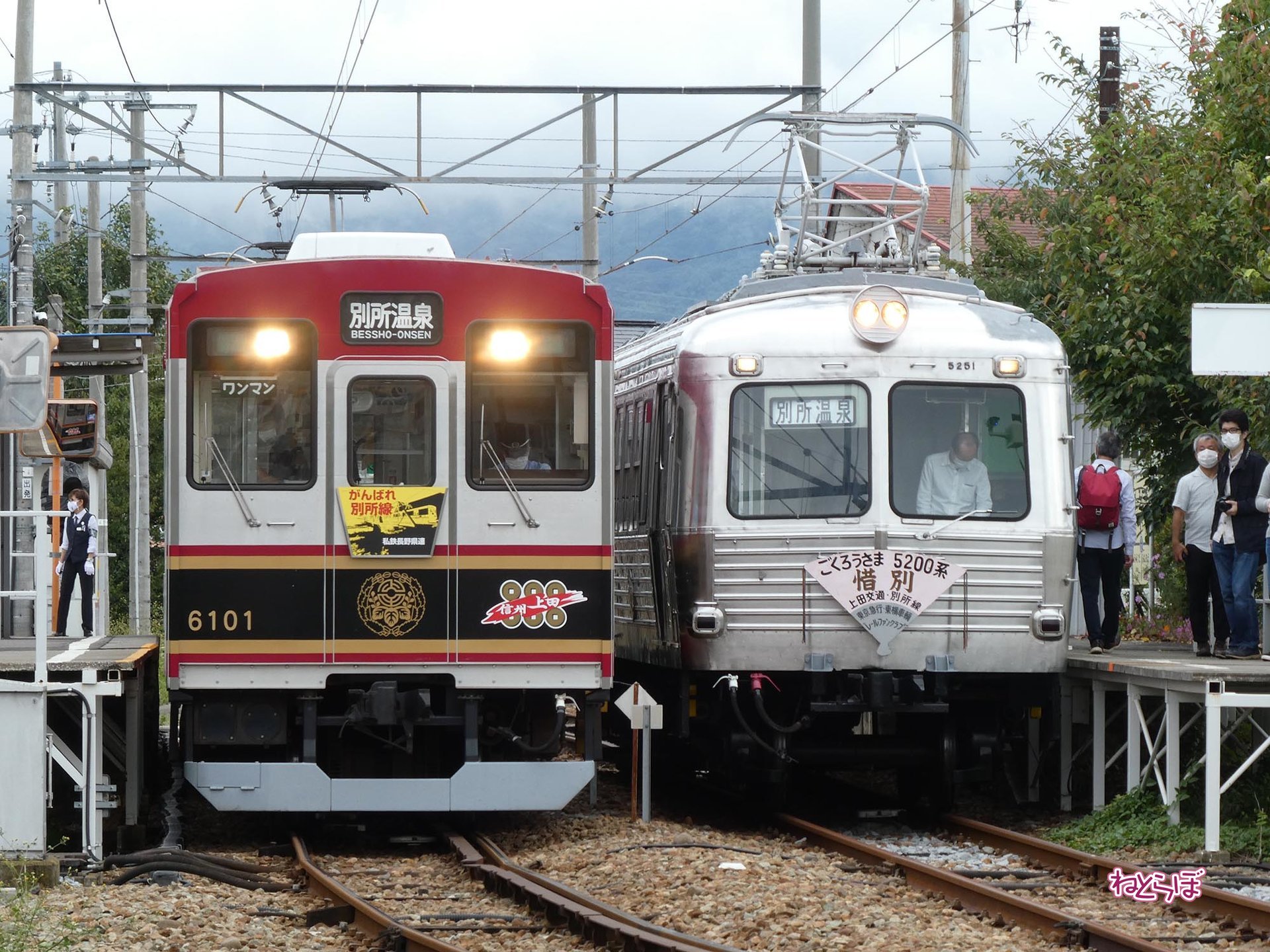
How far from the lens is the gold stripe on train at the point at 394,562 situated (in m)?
11.0

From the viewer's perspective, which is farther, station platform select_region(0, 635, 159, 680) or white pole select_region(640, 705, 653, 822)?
white pole select_region(640, 705, 653, 822)

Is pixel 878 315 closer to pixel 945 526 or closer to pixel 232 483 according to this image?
pixel 945 526

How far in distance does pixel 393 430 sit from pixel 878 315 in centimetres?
313

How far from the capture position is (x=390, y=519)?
36.5 feet

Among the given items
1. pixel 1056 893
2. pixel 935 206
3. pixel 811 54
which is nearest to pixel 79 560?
pixel 811 54

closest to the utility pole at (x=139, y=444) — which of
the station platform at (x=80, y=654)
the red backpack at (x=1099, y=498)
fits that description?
the station platform at (x=80, y=654)

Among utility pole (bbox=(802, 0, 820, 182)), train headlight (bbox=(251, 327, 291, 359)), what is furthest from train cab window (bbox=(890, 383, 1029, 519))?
utility pole (bbox=(802, 0, 820, 182))

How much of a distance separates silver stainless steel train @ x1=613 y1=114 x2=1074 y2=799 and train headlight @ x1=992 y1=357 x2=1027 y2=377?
1 cm

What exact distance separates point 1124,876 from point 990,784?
5.42 m

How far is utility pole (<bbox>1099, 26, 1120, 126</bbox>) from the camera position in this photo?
23.1 metres

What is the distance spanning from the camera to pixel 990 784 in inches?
588

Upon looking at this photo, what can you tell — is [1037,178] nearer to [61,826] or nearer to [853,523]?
[853,523]

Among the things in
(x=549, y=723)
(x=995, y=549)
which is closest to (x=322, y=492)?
(x=549, y=723)

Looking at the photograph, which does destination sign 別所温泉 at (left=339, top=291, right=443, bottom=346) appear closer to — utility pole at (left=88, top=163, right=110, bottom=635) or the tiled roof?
utility pole at (left=88, top=163, right=110, bottom=635)
